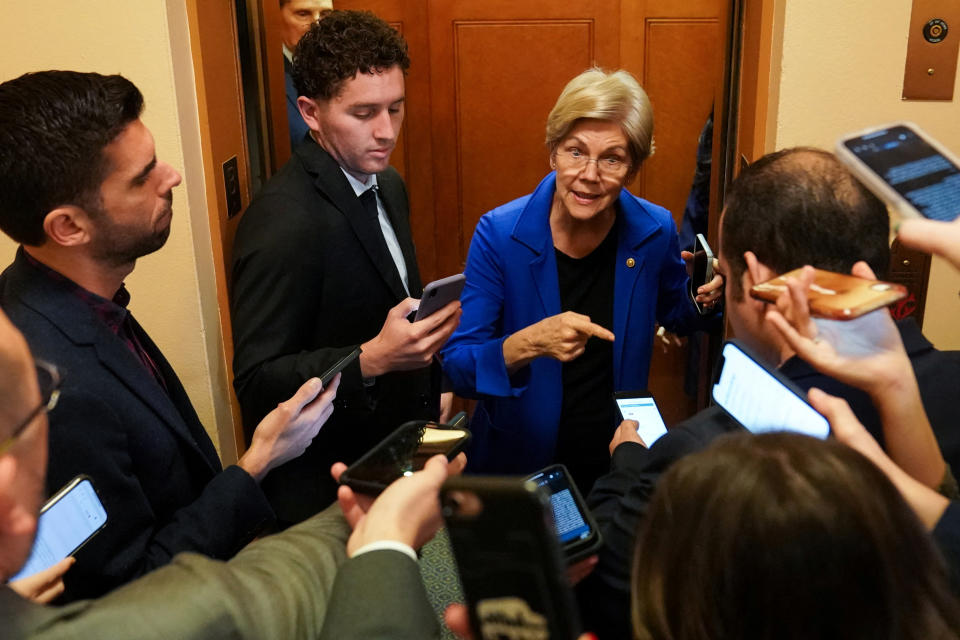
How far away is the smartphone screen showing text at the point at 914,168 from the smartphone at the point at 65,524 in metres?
1.12

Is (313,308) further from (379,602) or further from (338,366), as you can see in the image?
(379,602)

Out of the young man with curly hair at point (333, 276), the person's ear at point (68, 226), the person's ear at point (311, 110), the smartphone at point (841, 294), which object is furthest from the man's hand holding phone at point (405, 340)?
the smartphone at point (841, 294)

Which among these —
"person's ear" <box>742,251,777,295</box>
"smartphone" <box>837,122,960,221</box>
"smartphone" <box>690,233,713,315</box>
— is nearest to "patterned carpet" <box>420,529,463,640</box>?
"smartphone" <box>690,233,713,315</box>

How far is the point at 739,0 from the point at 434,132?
1.11 m

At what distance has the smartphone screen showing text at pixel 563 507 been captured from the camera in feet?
3.59

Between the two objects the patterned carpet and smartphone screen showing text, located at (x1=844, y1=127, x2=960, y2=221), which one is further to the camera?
the patterned carpet

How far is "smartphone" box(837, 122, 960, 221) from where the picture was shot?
3.32 ft

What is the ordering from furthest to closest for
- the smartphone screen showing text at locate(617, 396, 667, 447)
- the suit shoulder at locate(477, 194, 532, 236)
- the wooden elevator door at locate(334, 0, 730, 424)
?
the wooden elevator door at locate(334, 0, 730, 424)
the suit shoulder at locate(477, 194, 532, 236)
the smartphone screen showing text at locate(617, 396, 667, 447)

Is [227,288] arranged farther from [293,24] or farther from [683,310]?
[683,310]

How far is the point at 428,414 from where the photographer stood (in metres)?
2.14

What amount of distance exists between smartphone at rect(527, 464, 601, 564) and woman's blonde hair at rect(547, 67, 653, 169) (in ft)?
3.15

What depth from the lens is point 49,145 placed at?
1.34 m

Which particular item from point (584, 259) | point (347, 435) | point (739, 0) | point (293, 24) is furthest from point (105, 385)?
point (739, 0)

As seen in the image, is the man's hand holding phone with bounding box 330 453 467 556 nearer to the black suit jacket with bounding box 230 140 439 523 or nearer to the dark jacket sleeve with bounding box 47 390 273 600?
the dark jacket sleeve with bounding box 47 390 273 600
